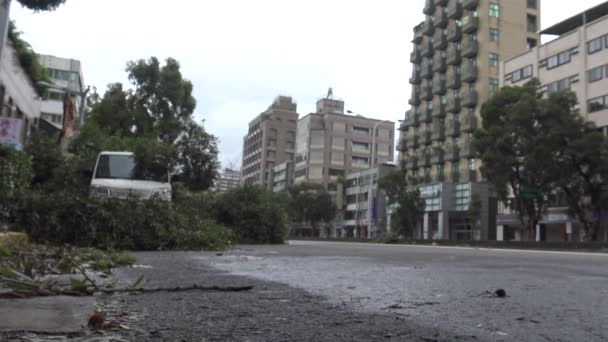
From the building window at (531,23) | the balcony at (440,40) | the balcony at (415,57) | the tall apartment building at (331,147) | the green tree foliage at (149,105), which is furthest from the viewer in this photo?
the tall apartment building at (331,147)

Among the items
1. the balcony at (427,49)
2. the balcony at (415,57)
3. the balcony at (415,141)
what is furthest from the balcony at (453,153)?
the balcony at (415,57)

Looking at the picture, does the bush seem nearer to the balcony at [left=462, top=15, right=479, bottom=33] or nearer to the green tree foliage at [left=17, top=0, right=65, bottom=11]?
the green tree foliage at [left=17, top=0, right=65, bottom=11]

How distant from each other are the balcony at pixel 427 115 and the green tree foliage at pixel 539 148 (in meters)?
27.4

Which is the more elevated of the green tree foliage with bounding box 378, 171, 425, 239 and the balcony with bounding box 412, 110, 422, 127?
the balcony with bounding box 412, 110, 422, 127

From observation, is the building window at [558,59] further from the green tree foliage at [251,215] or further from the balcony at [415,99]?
the green tree foliage at [251,215]

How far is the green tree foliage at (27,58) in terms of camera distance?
22.1 meters

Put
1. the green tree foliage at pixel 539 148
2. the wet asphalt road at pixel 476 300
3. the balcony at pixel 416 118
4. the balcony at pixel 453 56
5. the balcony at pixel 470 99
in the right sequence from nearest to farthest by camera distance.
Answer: the wet asphalt road at pixel 476 300, the green tree foliage at pixel 539 148, the balcony at pixel 470 99, the balcony at pixel 453 56, the balcony at pixel 416 118

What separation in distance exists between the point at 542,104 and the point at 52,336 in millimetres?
41798

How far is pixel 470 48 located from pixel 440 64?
20.4ft

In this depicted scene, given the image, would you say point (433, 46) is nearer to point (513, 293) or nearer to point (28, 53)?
point (28, 53)

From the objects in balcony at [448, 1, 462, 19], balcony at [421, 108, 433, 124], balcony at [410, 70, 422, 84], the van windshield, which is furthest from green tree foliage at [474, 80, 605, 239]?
balcony at [410, 70, 422, 84]

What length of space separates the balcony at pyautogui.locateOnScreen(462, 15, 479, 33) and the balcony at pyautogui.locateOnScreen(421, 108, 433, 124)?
10.1m

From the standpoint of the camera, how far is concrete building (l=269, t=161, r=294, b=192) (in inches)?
4660

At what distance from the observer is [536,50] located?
55500mm
